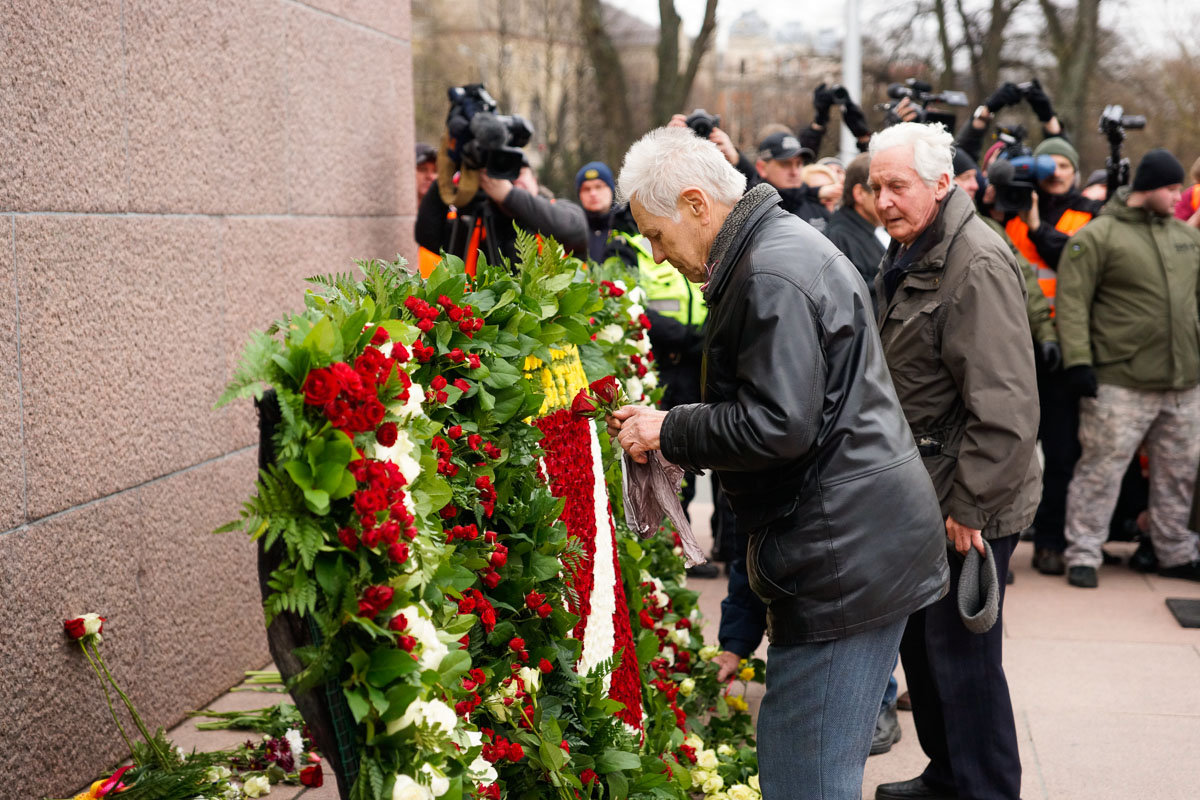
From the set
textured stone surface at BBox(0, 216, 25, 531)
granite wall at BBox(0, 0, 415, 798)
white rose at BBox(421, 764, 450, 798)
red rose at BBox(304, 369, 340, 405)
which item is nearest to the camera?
red rose at BBox(304, 369, 340, 405)

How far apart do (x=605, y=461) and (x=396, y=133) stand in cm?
330

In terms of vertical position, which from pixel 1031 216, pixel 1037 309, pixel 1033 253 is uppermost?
pixel 1031 216

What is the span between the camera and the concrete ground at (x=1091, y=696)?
4.25 m

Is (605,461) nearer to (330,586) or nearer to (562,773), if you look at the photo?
(562,773)

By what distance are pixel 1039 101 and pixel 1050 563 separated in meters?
3.06

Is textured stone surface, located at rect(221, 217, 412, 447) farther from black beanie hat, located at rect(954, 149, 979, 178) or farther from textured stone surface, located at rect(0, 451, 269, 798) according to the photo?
black beanie hat, located at rect(954, 149, 979, 178)

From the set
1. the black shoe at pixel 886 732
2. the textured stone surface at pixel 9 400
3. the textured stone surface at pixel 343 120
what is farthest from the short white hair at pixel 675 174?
the textured stone surface at pixel 343 120

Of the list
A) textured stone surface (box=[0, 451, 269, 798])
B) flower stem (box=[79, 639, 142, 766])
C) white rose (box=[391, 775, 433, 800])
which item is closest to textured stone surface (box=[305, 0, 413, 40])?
Result: textured stone surface (box=[0, 451, 269, 798])

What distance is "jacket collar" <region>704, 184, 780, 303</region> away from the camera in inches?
105

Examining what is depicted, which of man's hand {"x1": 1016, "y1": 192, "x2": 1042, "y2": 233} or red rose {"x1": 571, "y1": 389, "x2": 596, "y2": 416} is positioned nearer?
red rose {"x1": 571, "y1": 389, "x2": 596, "y2": 416}

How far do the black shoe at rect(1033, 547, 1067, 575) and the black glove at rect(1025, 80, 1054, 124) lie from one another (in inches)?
114

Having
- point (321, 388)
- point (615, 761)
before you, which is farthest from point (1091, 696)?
point (321, 388)

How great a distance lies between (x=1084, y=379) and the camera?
6590 mm

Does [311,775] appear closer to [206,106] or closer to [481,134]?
[206,106]
